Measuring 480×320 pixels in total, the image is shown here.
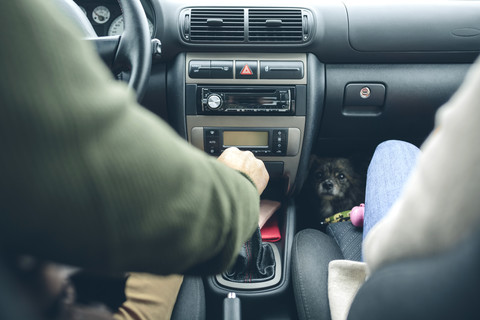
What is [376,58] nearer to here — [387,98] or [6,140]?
[387,98]

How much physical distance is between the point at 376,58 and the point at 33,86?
1.35 meters

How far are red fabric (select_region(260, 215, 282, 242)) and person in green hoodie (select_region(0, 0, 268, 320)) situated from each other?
3.60ft

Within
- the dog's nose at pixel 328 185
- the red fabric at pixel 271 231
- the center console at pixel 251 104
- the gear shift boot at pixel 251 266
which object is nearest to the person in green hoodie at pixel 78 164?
the gear shift boot at pixel 251 266

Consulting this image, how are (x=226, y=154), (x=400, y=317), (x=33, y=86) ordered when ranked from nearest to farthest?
(x=33, y=86) → (x=400, y=317) → (x=226, y=154)

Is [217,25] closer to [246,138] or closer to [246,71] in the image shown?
[246,71]

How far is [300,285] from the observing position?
101cm

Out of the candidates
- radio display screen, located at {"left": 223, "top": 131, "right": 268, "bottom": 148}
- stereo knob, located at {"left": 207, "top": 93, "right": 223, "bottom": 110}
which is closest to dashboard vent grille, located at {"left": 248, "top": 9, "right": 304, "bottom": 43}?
stereo knob, located at {"left": 207, "top": 93, "right": 223, "bottom": 110}

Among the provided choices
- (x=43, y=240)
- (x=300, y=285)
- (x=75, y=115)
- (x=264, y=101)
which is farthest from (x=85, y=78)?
(x=264, y=101)

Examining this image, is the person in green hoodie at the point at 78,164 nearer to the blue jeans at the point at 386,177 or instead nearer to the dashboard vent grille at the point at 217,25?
the blue jeans at the point at 386,177

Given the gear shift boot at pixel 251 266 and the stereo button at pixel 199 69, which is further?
the stereo button at pixel 199 69

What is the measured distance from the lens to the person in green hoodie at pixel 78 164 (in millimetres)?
324

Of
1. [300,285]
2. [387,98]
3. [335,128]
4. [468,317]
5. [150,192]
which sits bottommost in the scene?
[300,285]

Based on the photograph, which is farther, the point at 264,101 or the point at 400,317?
the point at 264,101

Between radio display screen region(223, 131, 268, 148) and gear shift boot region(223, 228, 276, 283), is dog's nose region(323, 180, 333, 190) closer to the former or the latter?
radio display screen region(223, 131, 268, 148)
